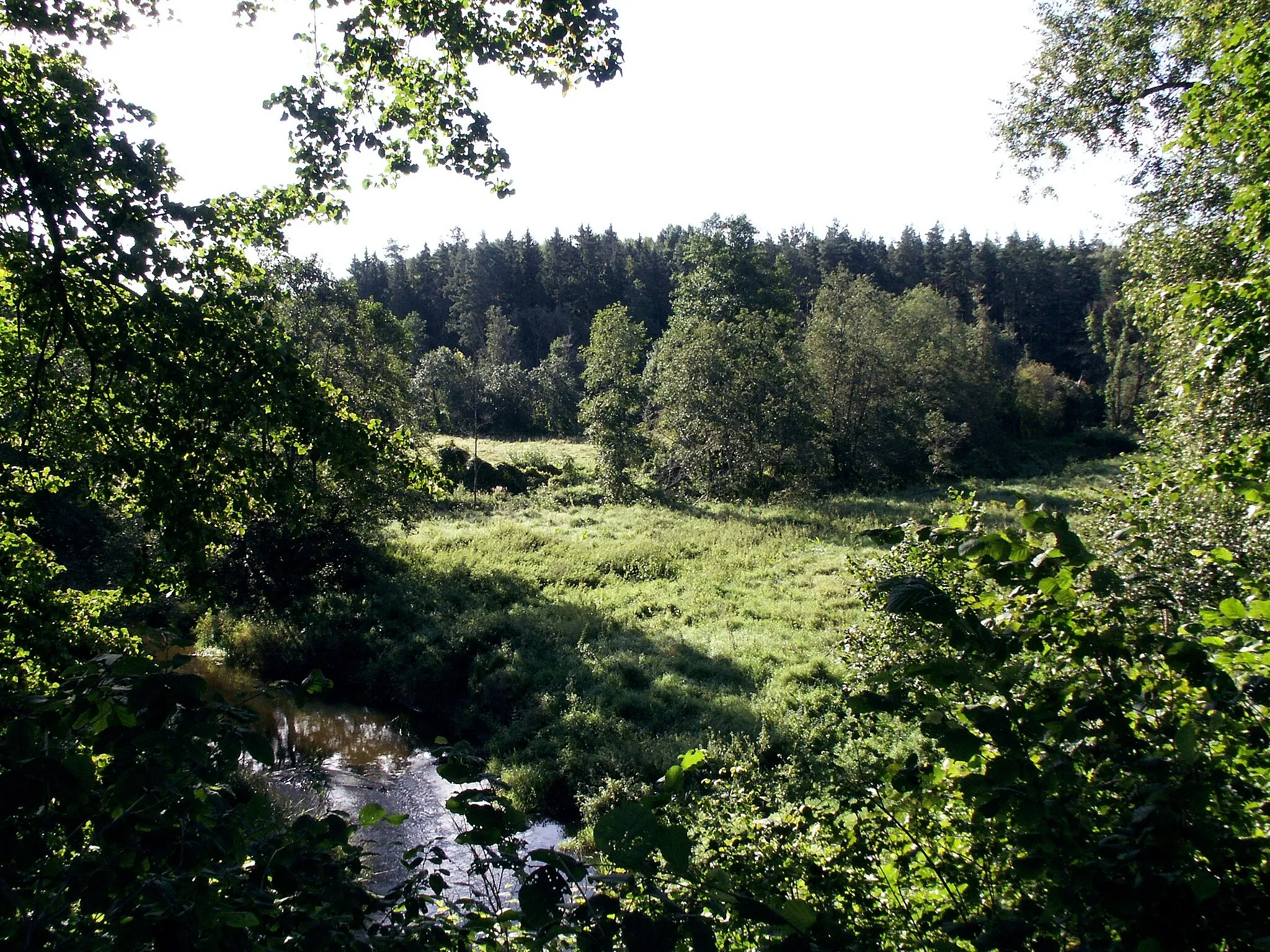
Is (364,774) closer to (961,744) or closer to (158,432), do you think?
(158,432)

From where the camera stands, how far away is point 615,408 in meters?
33.7

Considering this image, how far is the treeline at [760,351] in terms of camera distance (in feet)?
104

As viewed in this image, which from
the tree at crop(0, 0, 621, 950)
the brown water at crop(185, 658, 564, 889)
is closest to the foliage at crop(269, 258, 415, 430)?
the brown water at crop(185, 658, 564, 889)

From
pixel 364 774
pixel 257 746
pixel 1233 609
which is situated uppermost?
pixel 1233 609

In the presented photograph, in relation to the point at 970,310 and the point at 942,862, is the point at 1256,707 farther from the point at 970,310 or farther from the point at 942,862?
the point at 970,310

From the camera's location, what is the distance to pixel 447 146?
19.6 feet

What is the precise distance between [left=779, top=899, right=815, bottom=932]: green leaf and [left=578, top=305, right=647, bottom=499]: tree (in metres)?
30.7

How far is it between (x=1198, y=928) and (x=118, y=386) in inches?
237

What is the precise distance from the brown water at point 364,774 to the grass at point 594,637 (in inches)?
28.8

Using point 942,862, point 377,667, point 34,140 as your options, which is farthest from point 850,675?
point 377,667

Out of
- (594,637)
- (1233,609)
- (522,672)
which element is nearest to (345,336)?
(594,637)

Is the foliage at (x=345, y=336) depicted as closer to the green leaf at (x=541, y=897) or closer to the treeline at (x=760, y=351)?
the treeline at (x=760, y=351)

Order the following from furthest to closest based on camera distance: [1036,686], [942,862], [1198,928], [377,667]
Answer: [377,667] < [942,862] < [1036,686] < [1198,928]

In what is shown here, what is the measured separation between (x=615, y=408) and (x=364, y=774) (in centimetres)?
2366
